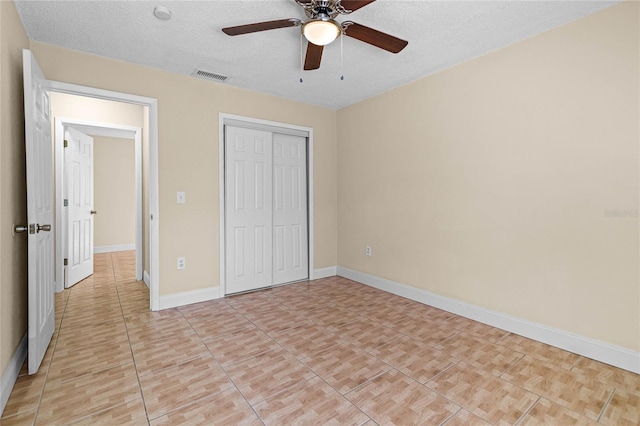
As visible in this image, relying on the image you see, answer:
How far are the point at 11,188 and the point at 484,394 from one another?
3266 mm

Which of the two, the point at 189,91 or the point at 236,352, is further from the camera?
the point at 189,91

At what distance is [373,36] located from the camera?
2.13 metres

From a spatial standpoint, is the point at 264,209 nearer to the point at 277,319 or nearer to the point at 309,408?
the point at 277,319

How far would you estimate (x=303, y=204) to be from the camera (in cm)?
445

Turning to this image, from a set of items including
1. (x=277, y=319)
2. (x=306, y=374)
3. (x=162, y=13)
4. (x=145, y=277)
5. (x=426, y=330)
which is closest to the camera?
(x=306, y=374)

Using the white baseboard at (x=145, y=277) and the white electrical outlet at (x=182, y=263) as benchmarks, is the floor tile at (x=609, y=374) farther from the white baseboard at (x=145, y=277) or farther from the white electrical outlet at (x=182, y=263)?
the white baseboard at (x=145, y=277)

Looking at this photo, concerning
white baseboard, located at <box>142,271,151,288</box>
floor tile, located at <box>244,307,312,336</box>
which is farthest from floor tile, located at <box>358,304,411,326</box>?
white baseboard, located at <box>142,271,151,288</box>

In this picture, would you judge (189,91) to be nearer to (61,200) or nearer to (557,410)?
(61,200)

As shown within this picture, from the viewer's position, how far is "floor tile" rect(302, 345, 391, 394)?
1.97 meters

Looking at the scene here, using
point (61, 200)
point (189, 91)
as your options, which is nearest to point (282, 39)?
point (189, 91)

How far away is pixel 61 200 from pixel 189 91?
2.23 metres

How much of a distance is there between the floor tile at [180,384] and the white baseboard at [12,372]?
67cm

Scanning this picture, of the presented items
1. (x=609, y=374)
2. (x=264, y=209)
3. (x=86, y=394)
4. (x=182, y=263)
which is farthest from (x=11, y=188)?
(x=609, y=374)

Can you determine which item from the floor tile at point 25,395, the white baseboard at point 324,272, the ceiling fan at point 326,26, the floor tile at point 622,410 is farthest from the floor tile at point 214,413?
the white baseboard at point 324,272
